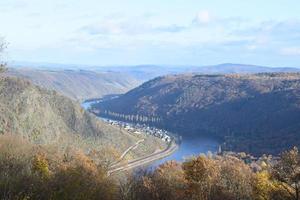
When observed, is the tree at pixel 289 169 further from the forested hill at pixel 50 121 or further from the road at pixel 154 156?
the road at pixel 154 156

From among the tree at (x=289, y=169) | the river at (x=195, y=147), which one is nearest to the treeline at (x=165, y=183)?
the tree at (x=289, y=169)

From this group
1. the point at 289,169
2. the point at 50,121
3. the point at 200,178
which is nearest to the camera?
the point at 289,169

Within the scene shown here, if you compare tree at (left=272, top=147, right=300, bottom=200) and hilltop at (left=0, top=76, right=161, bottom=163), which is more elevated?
tree at (left=272, top=147, right=300, bottom=200)

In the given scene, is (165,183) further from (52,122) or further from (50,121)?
(52,122)

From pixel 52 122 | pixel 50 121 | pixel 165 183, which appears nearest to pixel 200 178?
pixel 165 183

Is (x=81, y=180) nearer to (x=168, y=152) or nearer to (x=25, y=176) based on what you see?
(x=25, y=176)

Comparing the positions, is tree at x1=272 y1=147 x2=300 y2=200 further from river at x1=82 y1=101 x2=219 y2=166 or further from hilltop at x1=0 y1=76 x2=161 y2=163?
river at x1=82 y1=101 x2=219 y2=166

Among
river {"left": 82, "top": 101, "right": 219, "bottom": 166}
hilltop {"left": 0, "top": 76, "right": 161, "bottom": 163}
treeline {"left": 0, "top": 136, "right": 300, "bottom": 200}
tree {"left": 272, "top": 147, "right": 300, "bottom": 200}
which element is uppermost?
tree {"left": 272, "top": 147, "right": 300, "bottom": 200}

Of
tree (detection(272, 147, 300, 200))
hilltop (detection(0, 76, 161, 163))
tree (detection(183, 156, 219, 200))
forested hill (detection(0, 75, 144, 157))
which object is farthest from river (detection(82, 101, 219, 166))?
tree (detection(272, 147, 300, 200))

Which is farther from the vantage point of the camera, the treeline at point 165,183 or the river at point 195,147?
the river at point 195,147

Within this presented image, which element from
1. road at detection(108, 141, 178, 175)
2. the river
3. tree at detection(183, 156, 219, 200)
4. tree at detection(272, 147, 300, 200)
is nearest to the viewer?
tree at detection(272, 147, 300, 200)

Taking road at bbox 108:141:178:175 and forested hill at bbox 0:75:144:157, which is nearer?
forested hill at bbox 0:75:144:157

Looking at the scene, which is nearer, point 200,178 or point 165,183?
point 200,178
